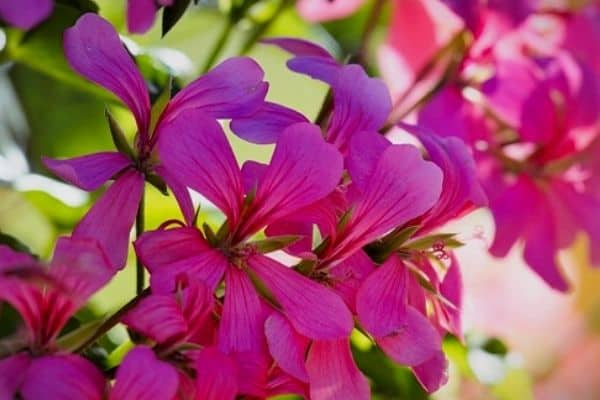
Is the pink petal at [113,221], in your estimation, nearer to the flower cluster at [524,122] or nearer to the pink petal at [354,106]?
the pink petal at [354,106]

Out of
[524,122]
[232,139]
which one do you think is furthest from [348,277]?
[232,139]

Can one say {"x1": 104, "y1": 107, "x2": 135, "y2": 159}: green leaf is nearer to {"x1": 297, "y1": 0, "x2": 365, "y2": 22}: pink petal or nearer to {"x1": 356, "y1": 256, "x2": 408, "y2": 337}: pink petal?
{"x1": 356, "y1": 256, "x2": 408, "y2": 337}: pink petal

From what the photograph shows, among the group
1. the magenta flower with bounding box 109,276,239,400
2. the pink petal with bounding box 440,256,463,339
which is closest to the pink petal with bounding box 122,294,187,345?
the magenta flower with bounding box 109,276,239,400

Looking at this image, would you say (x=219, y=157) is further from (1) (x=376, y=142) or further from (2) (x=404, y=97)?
(2) (x=404, y=97)

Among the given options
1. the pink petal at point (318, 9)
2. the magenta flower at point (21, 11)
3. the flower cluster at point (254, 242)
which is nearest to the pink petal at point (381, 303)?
the flower cluster at point (254, 242)

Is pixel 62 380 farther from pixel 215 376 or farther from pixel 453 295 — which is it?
pixel 453 295

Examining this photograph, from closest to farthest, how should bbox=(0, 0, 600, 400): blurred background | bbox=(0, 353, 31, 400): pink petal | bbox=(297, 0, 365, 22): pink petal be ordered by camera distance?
bbox=(0, 353, 31, 400): pink petal → bbox=(0, 0, 600, 400): blurred background → bbox=(297, 0, 365, 22): pink petal
